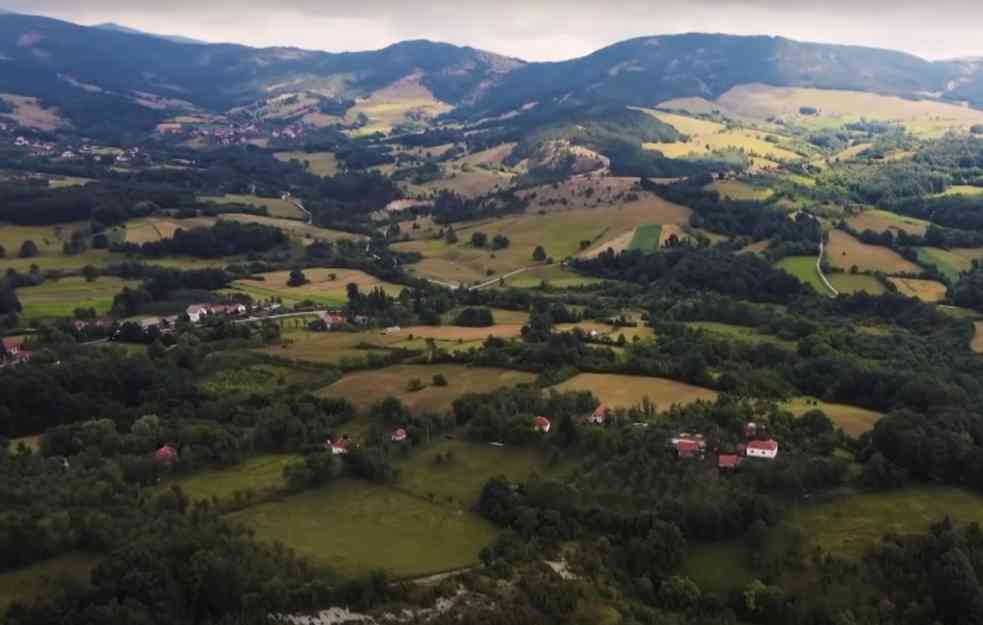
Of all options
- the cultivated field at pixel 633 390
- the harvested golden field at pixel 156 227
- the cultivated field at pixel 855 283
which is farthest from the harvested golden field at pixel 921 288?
the harvested golden field at pixel 156 227

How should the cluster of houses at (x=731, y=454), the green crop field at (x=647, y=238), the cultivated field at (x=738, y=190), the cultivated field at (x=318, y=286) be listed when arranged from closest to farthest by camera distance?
the cluster of houses at (x=731, y=454)
the cultivated field at (x=318, y=286)
the green crop field at (x=647, y=238)
the cultivated field at (x=738, y=190)

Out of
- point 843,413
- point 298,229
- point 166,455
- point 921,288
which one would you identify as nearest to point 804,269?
point 921,288

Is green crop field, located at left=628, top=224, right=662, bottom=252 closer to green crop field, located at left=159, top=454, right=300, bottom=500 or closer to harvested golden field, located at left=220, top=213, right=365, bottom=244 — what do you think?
harvested golden field, located at left=220, top=213, right=365, bottom=244

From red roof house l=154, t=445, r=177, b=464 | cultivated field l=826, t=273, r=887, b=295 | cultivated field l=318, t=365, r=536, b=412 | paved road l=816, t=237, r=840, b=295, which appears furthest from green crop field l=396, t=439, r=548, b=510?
paved road l=816, t=237, r=840, b=295

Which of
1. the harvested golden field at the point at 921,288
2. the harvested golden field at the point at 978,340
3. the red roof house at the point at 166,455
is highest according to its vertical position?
the red roof house at the point at 166,455

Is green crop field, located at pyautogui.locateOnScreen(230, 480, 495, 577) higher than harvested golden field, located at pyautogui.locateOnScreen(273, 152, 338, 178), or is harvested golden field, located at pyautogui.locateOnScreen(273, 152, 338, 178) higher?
green crop field, located at pyautogui.locateOnScreen(230, 480, 495, 577)

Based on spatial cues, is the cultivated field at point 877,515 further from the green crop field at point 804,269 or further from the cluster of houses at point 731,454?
the green crop field at point 804,269

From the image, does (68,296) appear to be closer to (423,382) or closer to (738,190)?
(423,382)
